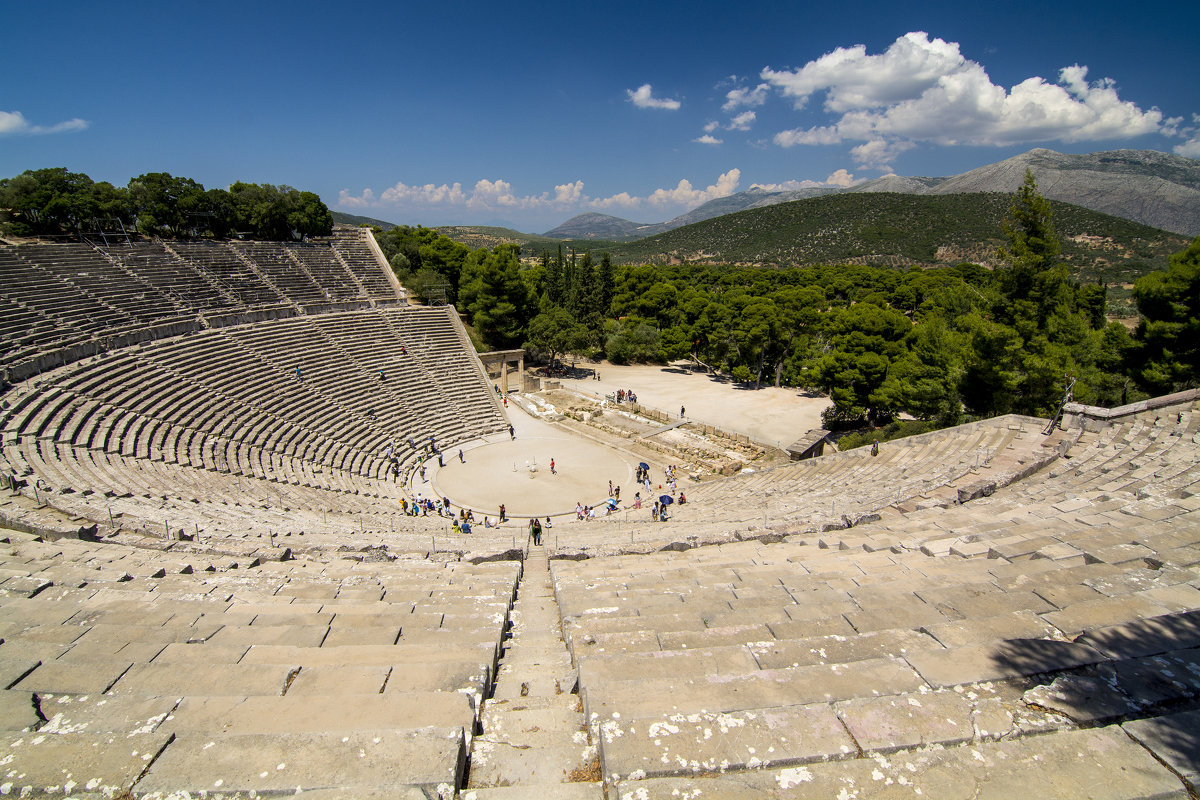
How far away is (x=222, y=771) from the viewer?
100 inches

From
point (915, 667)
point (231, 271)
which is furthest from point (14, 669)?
point (231, 271)

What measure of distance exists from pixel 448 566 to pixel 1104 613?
8.25 meters

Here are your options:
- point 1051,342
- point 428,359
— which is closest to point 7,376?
point 428,359

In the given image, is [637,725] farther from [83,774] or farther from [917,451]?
[917,451]

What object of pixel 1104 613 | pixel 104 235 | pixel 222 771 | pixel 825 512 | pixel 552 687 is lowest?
pixel 825 512

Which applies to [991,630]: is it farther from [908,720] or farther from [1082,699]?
[908,720]

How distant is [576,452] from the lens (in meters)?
24.6

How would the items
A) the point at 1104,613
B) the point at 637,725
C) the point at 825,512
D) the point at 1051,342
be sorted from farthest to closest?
the point at 1051,342 → the point at 825,512 → the point at 1104,613 → the point at 637,725

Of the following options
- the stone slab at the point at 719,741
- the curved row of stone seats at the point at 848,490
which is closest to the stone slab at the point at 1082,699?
the stone slab at the point at 719,741

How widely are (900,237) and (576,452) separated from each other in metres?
112

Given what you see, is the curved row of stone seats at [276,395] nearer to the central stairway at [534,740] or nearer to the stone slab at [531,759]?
the central stairway at [534,740]

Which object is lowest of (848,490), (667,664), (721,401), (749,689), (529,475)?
(529,475)

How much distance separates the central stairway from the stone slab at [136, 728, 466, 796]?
0.25 meters

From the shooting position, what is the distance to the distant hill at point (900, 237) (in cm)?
8756
